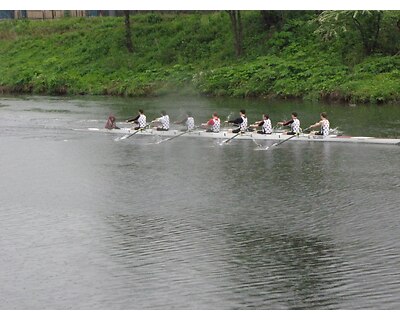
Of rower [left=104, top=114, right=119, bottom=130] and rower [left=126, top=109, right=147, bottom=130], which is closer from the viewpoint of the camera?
rower [left=126, top=109, right=147, bottom=130]

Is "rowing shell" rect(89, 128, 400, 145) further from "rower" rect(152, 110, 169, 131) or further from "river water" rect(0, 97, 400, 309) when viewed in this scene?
"river water" rect(0, 97, 400, 309)

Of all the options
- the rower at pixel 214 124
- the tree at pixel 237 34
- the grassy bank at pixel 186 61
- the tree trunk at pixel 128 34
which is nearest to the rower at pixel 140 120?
the rower at pixel 214 124

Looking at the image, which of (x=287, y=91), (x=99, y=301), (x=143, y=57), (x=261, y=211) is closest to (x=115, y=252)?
(x=99, y=301)

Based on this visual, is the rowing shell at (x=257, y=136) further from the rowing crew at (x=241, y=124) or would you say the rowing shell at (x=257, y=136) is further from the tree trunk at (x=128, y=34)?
the tree trunk at (x=128, y=34)

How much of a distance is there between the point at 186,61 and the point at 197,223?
31.6 metres

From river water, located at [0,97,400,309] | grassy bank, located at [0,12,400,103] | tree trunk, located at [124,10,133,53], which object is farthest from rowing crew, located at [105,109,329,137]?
tree trunk, located at [124,10,133,53]

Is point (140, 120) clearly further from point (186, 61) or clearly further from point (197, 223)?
point (186, 61)

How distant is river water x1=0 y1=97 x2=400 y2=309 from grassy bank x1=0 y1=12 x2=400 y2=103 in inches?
370

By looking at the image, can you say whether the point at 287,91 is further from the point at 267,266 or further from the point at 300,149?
the point at 267,266

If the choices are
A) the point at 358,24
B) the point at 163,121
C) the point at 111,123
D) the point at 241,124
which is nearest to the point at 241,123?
the point at 241,124

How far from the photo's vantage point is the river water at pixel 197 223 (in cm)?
1459

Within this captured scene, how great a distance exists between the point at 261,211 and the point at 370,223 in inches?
111

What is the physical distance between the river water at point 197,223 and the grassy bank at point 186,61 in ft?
30.8

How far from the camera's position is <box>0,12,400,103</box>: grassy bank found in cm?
4131
